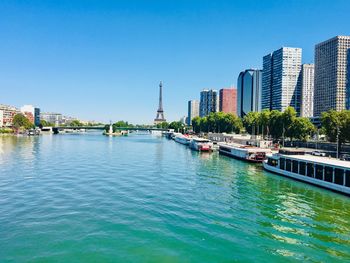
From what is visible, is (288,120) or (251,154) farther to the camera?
(288,120)

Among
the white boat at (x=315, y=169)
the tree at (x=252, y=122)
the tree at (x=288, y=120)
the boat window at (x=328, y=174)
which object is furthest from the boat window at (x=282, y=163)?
the tree at (x=252, y=122)

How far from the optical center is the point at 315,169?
44.9m

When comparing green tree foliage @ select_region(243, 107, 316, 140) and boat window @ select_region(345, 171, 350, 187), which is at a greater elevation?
green tree foliage @ select_region(243, 107, 316, 140)

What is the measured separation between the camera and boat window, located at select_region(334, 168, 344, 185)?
39375mm

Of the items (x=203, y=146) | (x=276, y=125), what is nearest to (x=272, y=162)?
(x=203, y=146)

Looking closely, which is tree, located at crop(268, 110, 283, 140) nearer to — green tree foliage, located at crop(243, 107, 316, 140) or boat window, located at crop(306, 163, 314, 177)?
green tree foliage, located at crop(243, 107, 316, 140)

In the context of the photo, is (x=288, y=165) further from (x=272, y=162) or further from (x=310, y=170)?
(x=272, y=162)

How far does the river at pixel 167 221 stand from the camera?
20797 mm

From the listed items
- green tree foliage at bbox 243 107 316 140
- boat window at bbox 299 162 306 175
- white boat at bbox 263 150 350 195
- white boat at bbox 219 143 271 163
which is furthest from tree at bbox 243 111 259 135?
boat window at bbox 299 162 306 175

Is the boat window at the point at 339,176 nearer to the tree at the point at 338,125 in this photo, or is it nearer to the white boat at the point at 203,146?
the tree at the point at 338,125

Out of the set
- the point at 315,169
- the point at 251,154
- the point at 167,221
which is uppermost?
the point at 315,169

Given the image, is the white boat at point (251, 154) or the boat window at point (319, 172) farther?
the white boat at point (251, 154)

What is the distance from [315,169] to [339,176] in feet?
16.4

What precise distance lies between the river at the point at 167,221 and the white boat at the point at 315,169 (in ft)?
4.61
